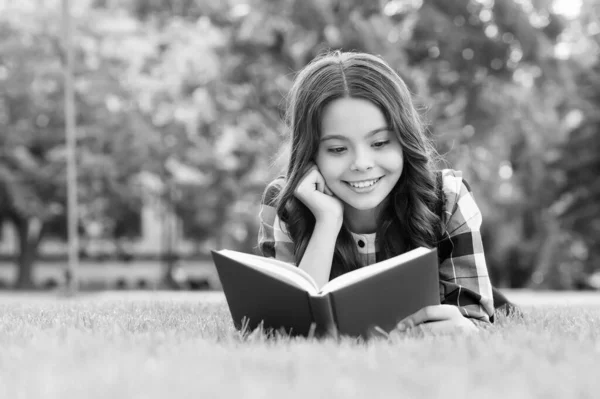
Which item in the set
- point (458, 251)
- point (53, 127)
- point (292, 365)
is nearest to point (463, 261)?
point (458, 251)

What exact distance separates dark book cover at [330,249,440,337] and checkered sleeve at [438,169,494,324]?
0.53 meters

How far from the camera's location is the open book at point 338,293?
2.64 meters

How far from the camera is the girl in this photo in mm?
3445

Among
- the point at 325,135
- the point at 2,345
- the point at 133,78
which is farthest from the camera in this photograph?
the point at 133,78

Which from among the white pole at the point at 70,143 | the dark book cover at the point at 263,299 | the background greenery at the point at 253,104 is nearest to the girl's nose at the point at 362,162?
the dark book cover at the point at 263,299

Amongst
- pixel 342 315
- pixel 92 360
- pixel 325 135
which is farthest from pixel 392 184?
pixel 92 360

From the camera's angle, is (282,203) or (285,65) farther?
(285,65)

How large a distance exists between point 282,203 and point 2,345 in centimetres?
164

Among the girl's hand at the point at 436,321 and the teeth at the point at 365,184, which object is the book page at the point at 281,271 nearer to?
the girl's hand at the point at 436,321

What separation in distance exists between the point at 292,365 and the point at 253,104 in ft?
41.0

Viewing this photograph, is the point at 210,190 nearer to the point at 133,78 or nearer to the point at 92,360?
the point at 133,78

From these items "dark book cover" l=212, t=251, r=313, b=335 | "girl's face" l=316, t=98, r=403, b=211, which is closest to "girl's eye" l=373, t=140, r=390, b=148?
"girl's face" l=316, t=98, r=403, b=211

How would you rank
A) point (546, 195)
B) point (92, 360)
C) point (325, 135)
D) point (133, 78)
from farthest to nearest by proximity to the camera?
point (133, 78)
point (546, 195)
point (325, 135)
point (92, 360)

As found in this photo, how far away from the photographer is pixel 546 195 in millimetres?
18938
